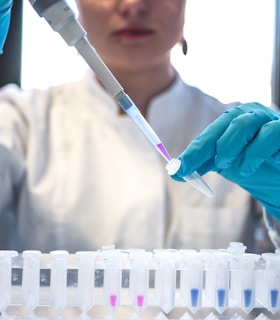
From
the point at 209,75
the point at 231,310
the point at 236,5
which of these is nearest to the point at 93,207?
the point at 231,310

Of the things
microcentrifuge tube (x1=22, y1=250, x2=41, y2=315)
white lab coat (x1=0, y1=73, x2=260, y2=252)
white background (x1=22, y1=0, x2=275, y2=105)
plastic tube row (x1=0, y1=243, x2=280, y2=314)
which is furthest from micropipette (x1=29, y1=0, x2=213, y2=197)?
white background (x1=22, y1=0, x2=275, y2=105)

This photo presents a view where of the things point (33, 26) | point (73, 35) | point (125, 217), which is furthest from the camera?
point (33, 26)

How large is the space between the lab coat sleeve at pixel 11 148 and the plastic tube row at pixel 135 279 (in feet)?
1.25

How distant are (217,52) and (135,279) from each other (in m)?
0.97

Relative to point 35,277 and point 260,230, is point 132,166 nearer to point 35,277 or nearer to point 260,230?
point 260,230

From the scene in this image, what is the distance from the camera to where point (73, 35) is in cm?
60

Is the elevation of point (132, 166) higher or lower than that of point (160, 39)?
lower

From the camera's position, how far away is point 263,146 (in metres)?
0.63

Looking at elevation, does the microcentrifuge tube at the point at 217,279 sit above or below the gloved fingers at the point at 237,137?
below

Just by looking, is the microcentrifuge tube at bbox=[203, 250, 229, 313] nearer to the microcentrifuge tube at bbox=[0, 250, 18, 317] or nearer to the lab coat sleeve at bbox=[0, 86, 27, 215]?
the microcentrifuge tube at bbox=[0, 250, 18, 317]

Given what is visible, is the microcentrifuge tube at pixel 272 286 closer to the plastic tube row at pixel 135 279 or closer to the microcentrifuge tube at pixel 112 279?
the plastic tube row at pixel 135 279

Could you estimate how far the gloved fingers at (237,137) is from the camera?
0.63 meters

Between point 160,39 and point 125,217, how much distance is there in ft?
1.27

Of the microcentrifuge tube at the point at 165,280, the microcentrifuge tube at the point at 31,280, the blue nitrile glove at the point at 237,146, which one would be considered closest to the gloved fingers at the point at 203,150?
the blue nitrile glove at the point at 237,146
